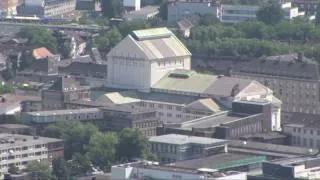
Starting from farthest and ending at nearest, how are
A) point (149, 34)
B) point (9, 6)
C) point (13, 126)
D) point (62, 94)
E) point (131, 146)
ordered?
point (9, 6) → point (149, 34) → point (62, 94) → point (13, 126) → point (131, 146)

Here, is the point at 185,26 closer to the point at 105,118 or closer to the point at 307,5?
the point at 307,5

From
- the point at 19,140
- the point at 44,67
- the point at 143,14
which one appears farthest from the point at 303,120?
the point at 143,14

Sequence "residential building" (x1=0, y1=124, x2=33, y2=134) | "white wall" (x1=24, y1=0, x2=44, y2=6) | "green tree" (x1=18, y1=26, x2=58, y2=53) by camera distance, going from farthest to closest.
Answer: "white wall" (x1=24, y1=0, x2=44, y2=6) < "green tree" (x1=18, y1=26, x2=58, y2=53) < "residential building" (x1=0, y1=124, x2=33, y2=134)

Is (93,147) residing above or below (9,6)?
below

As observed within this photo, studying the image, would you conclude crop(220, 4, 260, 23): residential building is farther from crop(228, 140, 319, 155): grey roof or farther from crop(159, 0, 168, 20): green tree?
crop(228, 140, 319, 155): grey roof

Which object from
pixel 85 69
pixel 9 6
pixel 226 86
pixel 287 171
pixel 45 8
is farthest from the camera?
pixel 9 6

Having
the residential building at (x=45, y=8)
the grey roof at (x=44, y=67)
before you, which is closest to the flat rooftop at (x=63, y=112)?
the grey roof at (x=44, y=67)

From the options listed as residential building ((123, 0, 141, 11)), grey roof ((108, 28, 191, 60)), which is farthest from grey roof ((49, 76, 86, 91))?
residential building ((123, 0, 141, 11))

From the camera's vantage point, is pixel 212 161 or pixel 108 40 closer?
pixel 212 161
